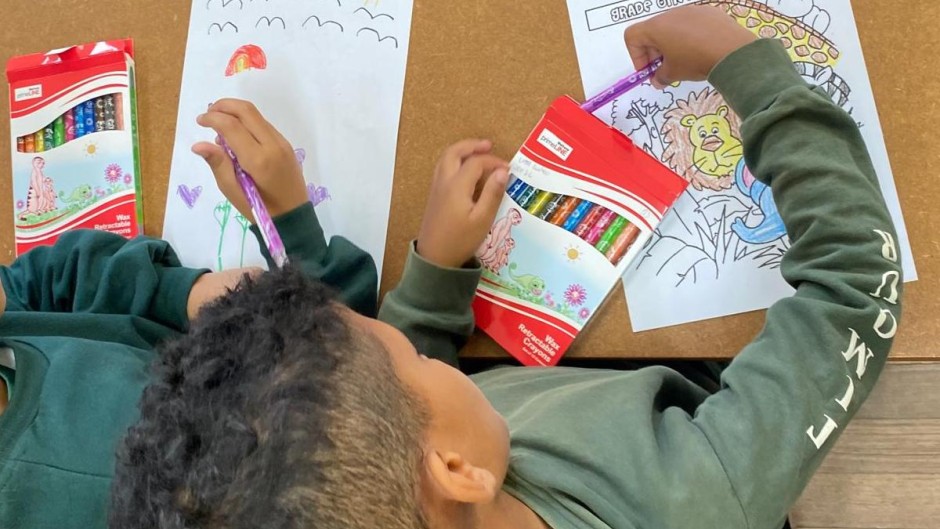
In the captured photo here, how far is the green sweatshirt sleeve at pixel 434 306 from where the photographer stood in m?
0.68

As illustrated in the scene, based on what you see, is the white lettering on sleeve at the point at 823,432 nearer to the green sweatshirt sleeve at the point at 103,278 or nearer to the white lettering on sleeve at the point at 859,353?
the white lettering on sleeve at the point at 859,353

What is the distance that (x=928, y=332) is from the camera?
2.02 feet

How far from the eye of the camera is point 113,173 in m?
0.83

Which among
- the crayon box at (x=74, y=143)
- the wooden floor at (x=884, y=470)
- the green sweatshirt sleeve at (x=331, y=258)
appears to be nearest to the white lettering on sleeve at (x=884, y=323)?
the wooden floor at (x=884, y=470)

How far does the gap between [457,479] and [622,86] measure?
42cm

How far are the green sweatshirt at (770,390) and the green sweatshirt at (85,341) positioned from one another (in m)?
0.26

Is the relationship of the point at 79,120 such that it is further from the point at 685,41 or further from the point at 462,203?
the point at 685,41

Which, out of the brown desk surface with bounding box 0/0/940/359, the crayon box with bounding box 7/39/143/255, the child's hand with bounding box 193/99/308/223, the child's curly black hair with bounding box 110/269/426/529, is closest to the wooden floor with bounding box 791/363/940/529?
the brown desk surface with bounding box 0/0/940/359

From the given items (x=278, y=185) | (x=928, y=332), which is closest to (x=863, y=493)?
(x=928, y=332)

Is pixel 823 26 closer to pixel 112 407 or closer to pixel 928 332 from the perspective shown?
pixel 928 332

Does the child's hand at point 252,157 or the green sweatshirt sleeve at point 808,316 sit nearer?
the green sweatshirt sleeve at point 808,316

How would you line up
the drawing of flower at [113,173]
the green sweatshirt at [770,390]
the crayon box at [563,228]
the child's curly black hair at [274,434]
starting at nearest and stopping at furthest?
the child's curly black hair at [274,434]
the green sweatshirt at [770,390]
the crayon box at [563,228]
the drawing of flower at [113,173]

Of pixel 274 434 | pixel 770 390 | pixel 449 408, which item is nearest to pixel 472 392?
pixel 449 408

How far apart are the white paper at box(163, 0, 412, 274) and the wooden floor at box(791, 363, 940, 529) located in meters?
0.49
